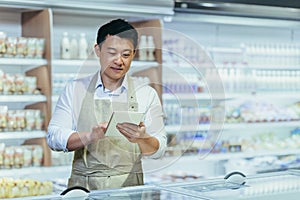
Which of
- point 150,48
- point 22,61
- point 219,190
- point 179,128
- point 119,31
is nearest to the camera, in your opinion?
point 219,190

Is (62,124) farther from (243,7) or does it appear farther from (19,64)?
(243,7)

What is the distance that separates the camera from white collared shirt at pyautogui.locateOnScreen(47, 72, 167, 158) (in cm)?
286

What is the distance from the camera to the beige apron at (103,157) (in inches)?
115

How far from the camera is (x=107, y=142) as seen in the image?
9.62 ft

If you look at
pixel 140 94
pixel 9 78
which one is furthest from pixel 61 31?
pixel 140 94

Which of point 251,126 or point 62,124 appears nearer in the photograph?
point 62,124

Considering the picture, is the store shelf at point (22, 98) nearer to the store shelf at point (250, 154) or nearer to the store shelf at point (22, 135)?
the store shelf at point (22, 135)

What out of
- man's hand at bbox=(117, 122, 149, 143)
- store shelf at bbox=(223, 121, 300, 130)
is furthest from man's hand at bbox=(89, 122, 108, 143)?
store shelf at bbox=(223, 121, 300, 130)

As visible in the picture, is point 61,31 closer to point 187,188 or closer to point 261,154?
point 261,154

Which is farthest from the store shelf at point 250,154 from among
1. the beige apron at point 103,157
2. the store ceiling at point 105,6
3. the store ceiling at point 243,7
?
the beige apron at point 103,157

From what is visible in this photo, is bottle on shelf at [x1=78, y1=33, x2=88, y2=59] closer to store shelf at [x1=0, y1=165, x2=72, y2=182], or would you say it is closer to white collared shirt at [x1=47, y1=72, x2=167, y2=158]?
store shelf at [x1=0, y1=165, x2=72, y2=182]

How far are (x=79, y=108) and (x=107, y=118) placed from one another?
0.17m

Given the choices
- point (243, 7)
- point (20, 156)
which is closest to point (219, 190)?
point (20, 156)

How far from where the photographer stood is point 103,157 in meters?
2.95
